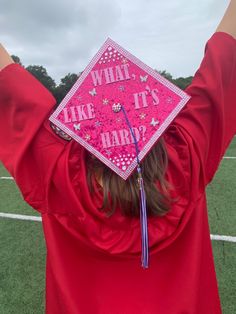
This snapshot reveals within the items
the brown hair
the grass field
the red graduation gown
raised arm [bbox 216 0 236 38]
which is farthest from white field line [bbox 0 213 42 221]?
raised arm [bbox 216 0 236 38]

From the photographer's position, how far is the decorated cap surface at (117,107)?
38.9 inches

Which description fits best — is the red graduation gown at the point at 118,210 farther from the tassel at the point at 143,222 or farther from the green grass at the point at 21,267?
the green grass at the point at 21,267

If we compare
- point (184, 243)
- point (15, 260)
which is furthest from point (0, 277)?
point (184, 243)

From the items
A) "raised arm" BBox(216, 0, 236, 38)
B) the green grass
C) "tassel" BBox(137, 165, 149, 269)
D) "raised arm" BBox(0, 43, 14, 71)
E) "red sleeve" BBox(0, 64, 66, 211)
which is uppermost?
"raised arm" BBox(216, 0, 236, 38)

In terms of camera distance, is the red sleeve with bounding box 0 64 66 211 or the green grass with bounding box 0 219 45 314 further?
the green grass with bounding box 0 219 45 314

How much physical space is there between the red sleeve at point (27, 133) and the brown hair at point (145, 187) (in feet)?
0.51

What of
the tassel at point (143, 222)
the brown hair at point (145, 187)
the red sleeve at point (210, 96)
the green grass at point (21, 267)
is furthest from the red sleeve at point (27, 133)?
the green grass at point (21, 267)

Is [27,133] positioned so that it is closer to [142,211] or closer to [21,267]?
[142,211]

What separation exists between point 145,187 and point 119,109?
239 mm

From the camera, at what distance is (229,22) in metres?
1.15

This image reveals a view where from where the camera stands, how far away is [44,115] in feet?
3.40

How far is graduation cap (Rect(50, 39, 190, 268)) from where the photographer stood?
987 mm

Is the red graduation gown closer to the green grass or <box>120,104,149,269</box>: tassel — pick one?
<box>120,104,149,269</box>: tassel

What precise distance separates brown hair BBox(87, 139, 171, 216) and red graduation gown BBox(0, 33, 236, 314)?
0.10 feet
